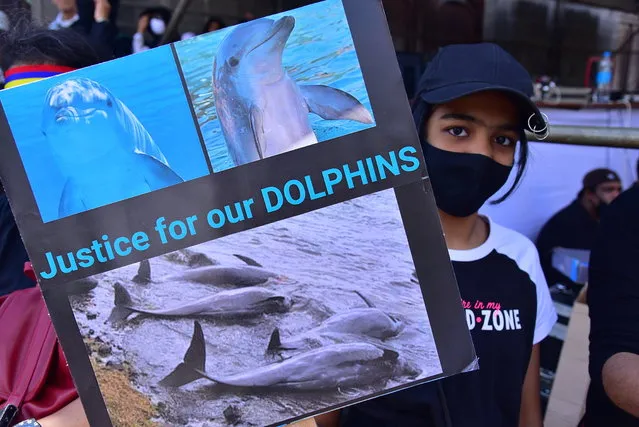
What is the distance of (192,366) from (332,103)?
429mm

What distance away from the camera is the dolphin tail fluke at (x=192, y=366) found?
2.64ft

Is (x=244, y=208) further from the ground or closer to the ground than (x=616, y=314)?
further from the ground

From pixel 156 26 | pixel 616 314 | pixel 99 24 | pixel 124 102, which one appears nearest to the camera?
pixel 124 102

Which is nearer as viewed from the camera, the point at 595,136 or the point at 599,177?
the point at 595,136

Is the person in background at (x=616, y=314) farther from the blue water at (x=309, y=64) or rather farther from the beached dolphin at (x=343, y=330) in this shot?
the blue water at (x=309, y=64)

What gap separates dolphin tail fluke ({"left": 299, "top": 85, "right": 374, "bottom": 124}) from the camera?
0.80m

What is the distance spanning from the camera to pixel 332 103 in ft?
2.62

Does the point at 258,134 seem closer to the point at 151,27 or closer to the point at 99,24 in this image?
the point at 99,24

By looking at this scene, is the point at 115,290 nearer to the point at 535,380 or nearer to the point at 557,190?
the point at 535,380

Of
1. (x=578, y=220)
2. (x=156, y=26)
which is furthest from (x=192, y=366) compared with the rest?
(x=156, y=26)

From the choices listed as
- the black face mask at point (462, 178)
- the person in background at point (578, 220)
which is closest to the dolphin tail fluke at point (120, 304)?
the black face mask at point (462, 178)

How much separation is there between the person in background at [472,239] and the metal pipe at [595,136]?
172 millimetres

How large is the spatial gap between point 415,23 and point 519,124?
22.1ft

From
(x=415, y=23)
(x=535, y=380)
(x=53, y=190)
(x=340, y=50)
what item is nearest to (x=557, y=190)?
(x=535, y=380)
